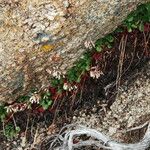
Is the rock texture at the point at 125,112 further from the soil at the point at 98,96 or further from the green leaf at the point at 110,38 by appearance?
the green leaf at the point at 110,38

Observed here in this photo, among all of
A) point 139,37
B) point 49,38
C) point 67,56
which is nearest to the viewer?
point 49,38

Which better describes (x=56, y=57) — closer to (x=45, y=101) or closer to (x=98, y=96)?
(x=45, y=101)

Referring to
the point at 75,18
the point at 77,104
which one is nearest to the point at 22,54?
the point at 75,18

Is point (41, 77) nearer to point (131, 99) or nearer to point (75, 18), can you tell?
point (75, 18)

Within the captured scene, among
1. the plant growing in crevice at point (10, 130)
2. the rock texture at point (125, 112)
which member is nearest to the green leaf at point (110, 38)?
the rock texture at point (125, 112)

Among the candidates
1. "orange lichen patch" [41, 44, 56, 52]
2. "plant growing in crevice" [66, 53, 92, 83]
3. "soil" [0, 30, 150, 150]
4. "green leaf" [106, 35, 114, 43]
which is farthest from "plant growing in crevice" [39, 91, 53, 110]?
"green leaf" [106, 35, 114, 43]
